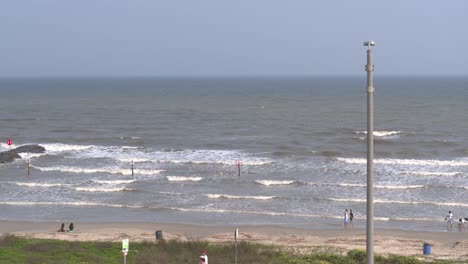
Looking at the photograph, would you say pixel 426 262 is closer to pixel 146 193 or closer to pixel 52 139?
pixel 146 193

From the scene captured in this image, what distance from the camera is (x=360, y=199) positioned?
1457 inches

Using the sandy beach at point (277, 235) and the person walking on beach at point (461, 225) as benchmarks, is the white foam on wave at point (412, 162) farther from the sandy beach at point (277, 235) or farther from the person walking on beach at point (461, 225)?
the sandy beach at point (277, 235)

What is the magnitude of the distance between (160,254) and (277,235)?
973 centimetres

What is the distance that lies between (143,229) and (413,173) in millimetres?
21409

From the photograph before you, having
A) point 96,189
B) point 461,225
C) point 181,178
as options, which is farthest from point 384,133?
point 461,225

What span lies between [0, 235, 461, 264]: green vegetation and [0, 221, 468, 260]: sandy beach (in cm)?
314

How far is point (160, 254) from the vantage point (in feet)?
67.9

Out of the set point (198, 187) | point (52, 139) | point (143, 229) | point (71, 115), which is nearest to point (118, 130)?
point (52, 139)

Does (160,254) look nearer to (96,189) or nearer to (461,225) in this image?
(461,225)

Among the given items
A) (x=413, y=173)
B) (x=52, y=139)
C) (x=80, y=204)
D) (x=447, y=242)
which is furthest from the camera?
(x=52, y=139)

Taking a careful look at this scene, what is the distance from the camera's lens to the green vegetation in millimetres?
19984

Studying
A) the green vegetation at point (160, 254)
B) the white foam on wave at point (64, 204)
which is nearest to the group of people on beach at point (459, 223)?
the green vegetation at point (160, 254)

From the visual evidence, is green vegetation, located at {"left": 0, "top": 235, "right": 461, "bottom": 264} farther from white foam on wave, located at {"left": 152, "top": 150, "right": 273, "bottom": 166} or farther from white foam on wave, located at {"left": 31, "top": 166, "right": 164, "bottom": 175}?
white foam on wave, located at {"left": 152, "top": 150, "right": 273, "bottom": 166}

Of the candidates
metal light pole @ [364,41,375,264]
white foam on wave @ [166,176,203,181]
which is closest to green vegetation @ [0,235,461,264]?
metal light pole @ [364,41,375,264]
